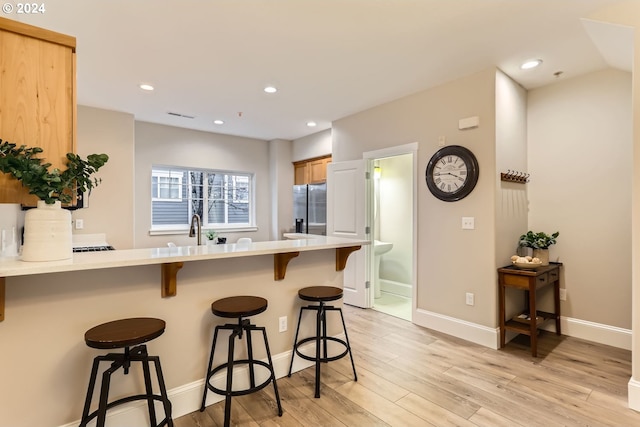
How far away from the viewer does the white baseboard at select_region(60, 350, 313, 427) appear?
1.75 metres

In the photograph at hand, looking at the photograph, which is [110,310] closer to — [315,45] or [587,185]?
[315,45]

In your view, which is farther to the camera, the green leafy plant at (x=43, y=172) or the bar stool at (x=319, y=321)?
the bar stool at (x=319, y=321)

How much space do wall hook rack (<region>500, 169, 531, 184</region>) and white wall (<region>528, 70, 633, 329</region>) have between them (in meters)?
0.14

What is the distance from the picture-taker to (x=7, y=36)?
1473 millimetres

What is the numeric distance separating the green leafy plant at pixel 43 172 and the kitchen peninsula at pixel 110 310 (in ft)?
1.06

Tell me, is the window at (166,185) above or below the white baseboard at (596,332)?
above

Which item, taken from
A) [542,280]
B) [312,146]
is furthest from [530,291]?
[312,146]

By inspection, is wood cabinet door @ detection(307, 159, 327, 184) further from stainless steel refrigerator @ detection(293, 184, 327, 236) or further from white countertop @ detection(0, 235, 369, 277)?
white countertop @ detection(0, 235, 369, 277)

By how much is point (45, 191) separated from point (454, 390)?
8.99 feet

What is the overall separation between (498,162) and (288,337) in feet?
8.23

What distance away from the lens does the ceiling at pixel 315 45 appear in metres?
2.13

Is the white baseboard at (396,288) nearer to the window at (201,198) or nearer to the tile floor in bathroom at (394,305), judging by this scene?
the tile floor in bathroom at (394,305)

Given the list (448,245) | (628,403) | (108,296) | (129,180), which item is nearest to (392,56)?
(448,245)

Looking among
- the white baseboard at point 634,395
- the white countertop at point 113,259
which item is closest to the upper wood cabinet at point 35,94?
the white countertop at point 113,259
